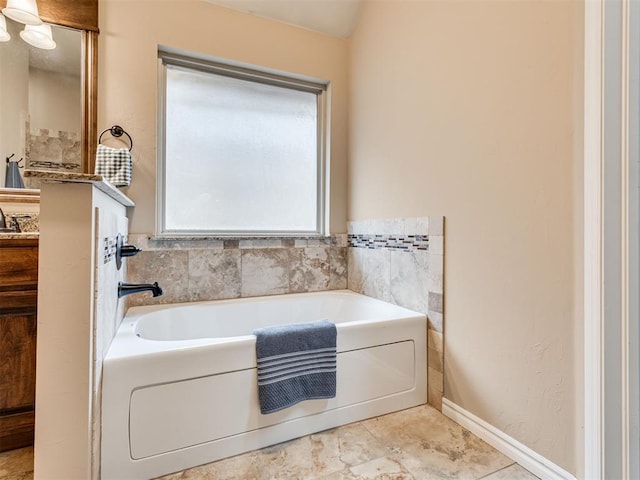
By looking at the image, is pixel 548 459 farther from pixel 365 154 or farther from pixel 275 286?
pixel 365 154

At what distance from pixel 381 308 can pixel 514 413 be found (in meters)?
0.90

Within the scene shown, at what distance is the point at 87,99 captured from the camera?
2010 millimetres

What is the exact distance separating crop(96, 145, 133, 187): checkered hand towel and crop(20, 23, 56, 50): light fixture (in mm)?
632

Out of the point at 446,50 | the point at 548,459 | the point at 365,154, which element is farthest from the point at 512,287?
the point at 365,154

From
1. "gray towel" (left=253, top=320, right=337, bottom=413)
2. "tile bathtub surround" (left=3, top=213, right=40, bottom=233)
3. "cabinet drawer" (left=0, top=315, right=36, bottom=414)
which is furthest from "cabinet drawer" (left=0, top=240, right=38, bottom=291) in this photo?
"gray towel" (left=253, top=320, right=337, bottom=413)

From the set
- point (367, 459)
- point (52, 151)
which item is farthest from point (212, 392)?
point (52, 151)

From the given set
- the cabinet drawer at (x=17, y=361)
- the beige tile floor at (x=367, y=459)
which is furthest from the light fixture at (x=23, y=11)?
the beige tile floor at (x=367, y=459)

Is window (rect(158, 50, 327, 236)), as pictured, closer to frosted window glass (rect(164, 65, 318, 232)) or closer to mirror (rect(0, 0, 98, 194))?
frosted window glass (rect(164, 65, 318, 232))

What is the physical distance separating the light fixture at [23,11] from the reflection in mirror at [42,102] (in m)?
0.09

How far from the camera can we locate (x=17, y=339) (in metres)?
1.49

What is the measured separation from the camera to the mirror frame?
1.99m

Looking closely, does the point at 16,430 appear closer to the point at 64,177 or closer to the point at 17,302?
the point at 17,302

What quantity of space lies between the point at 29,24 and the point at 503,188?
8.55 ft

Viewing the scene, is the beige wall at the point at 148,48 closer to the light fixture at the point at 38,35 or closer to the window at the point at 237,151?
the window at the point at 237,151
